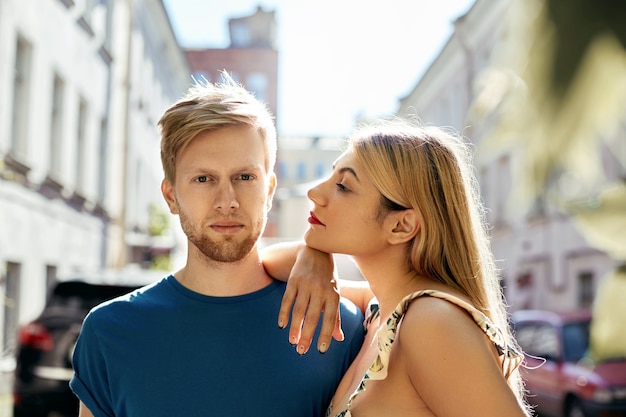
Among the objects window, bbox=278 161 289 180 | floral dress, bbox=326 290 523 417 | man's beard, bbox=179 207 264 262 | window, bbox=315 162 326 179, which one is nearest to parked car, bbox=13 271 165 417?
man's beard, bbox=179 207 264 262

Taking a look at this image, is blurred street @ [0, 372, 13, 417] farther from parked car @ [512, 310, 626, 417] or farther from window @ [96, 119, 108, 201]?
window @ [96, 119, 108, 201]

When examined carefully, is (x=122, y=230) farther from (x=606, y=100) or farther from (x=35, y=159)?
(x=606, y=100)

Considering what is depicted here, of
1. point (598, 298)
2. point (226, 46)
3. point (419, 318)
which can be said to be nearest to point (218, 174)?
point (419, 318)

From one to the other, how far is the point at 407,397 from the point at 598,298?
92 centimetres

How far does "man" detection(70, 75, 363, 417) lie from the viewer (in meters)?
2.03

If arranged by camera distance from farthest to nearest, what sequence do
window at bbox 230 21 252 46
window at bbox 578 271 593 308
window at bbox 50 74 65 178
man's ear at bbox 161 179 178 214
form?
window at bbox 230 21 252 46 → window at bbox 50 74 65 178 → man's ear at bbox 161 179 178 214 → window at bbox 578 271 593 308

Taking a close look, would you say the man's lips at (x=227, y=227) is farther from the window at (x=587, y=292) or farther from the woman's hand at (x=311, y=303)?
the window at (x=587, y=292)

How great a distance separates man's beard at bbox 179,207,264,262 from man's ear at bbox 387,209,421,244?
0.41 meters

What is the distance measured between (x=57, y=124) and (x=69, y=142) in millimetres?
507

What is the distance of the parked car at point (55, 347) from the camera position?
632 cm

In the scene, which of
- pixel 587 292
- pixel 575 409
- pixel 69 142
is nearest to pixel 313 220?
pixel 587 292

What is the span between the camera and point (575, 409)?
10.2m

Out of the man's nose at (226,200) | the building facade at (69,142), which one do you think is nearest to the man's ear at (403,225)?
the man's nose at (226,200)

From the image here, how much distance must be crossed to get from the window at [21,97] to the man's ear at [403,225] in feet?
37.7
